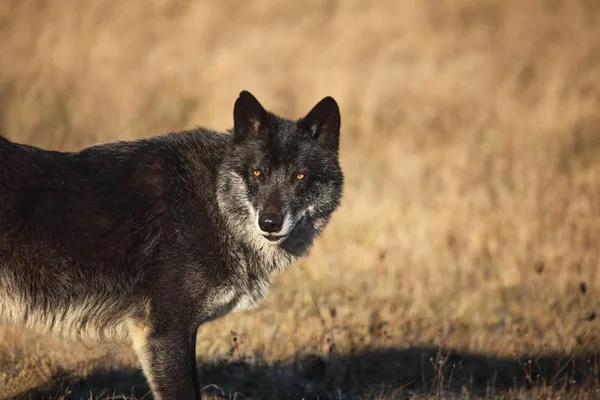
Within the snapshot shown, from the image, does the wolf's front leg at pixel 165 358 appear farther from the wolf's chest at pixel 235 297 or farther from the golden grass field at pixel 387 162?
the golden grass field at pixel 387 162

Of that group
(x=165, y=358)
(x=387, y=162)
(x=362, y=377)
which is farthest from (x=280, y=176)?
(x=387, y=162)

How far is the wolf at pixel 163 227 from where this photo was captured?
5.07 meters

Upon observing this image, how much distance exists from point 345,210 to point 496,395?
5348 millimetres

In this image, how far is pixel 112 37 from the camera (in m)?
16.8

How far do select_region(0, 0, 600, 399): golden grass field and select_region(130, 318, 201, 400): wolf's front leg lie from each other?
1106 millimetres

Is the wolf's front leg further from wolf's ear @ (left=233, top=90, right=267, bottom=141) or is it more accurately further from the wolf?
wolf's ear @ (left=233, top=90, right=267, bottom=141)

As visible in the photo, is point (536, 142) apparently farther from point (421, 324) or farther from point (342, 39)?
point (421, 324)

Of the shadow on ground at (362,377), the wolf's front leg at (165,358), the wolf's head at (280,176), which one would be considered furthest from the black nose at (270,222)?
the shadow on ground at (362,377)

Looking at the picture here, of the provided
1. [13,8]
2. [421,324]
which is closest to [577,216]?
[421,324]

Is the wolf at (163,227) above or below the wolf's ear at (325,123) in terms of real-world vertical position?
below

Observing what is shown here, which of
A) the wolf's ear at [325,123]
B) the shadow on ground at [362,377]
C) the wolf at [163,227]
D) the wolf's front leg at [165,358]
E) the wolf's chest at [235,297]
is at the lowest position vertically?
the shadow on ground at [362,377]

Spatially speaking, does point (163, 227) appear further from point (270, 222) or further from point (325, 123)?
point (325, 123)

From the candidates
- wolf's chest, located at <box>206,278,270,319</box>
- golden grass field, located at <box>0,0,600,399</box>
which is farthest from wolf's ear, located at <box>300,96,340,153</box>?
golden grass field, located at <box>0,0,600,399</box>

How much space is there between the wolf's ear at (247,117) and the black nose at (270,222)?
30.0 inches
